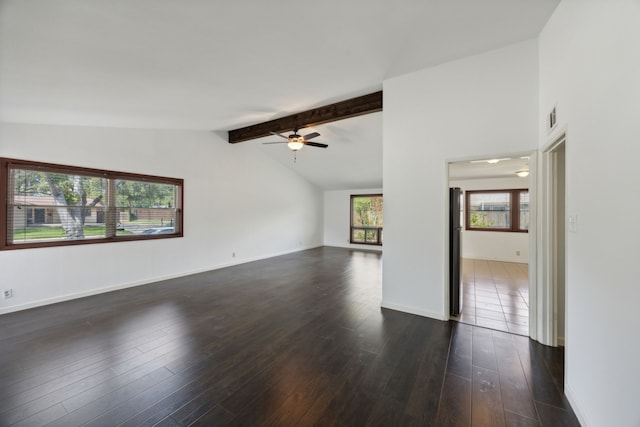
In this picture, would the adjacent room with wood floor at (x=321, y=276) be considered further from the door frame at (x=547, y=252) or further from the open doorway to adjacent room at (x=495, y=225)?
the open doorway to adjacent room at (x=495, y=225)

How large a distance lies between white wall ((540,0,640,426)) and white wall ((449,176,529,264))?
548 centimetres

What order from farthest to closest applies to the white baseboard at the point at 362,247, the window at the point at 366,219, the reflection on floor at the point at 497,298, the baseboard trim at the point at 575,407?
the window at the point at 366,219
the white baseboard at the point at 362,247
the reflection on floor at the point at 497,298
the baseboard trim at the point at 575,407

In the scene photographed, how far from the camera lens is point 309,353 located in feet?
7.68

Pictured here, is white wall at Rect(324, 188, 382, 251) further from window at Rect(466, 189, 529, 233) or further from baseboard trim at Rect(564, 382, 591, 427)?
baseboard trim at Rect(564, 382, 591, 427)

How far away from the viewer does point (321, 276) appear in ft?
17.0

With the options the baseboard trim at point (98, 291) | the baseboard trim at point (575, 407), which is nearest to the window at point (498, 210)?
the baseboard trim at point (575, 407)

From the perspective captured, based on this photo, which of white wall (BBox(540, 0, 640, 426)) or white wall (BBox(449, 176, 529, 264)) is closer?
white wall (BBox(540, 0, 640, 426))

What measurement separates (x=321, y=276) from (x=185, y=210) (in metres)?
3.22

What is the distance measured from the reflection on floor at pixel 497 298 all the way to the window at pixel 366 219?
11.1 feet

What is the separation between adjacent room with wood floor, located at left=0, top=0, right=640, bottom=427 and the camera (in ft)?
5.04

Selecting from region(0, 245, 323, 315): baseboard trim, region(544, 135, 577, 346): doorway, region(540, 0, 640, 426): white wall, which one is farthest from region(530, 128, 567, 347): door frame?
region(0, 245, 323, 315): baseboard trim

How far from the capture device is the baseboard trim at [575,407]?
152cm

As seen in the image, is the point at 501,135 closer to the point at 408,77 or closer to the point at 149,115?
the point at 408,77

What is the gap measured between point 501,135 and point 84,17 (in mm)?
3755
